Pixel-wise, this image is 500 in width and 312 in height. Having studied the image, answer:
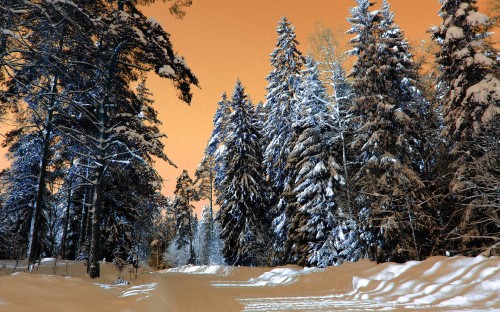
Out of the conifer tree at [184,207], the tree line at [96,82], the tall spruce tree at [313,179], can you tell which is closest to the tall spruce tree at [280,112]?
the tall spruce tree at [313,179]

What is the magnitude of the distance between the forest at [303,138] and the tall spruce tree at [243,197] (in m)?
0.12

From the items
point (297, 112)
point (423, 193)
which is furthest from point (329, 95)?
point (423, 193)

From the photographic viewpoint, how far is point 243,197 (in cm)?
2512

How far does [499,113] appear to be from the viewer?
12.0 m

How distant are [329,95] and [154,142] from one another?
1241 centimetres

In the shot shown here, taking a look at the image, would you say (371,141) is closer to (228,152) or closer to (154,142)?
(154,142)

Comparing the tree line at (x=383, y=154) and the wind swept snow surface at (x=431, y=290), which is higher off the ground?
the tree line at (x=383, y=154)

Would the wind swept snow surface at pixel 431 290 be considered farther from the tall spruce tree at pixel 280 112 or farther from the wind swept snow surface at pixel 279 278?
the tall spruce tree at pixel 280 112

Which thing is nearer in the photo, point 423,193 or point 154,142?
point 154,142

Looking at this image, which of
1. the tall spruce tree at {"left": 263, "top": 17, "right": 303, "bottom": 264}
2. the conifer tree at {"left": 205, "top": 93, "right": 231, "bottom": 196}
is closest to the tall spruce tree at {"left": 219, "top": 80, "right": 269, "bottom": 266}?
the tall spruce tree at {"left": 263, "top": 17, "right": 303, "bottom": 264}

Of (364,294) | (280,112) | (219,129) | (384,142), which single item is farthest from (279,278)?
(219,129)

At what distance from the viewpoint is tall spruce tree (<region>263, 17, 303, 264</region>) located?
962 inches

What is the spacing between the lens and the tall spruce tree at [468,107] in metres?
12.5

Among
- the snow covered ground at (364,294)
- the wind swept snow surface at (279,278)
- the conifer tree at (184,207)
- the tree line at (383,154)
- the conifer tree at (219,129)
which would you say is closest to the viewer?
the snow covered ground at (364,294)
